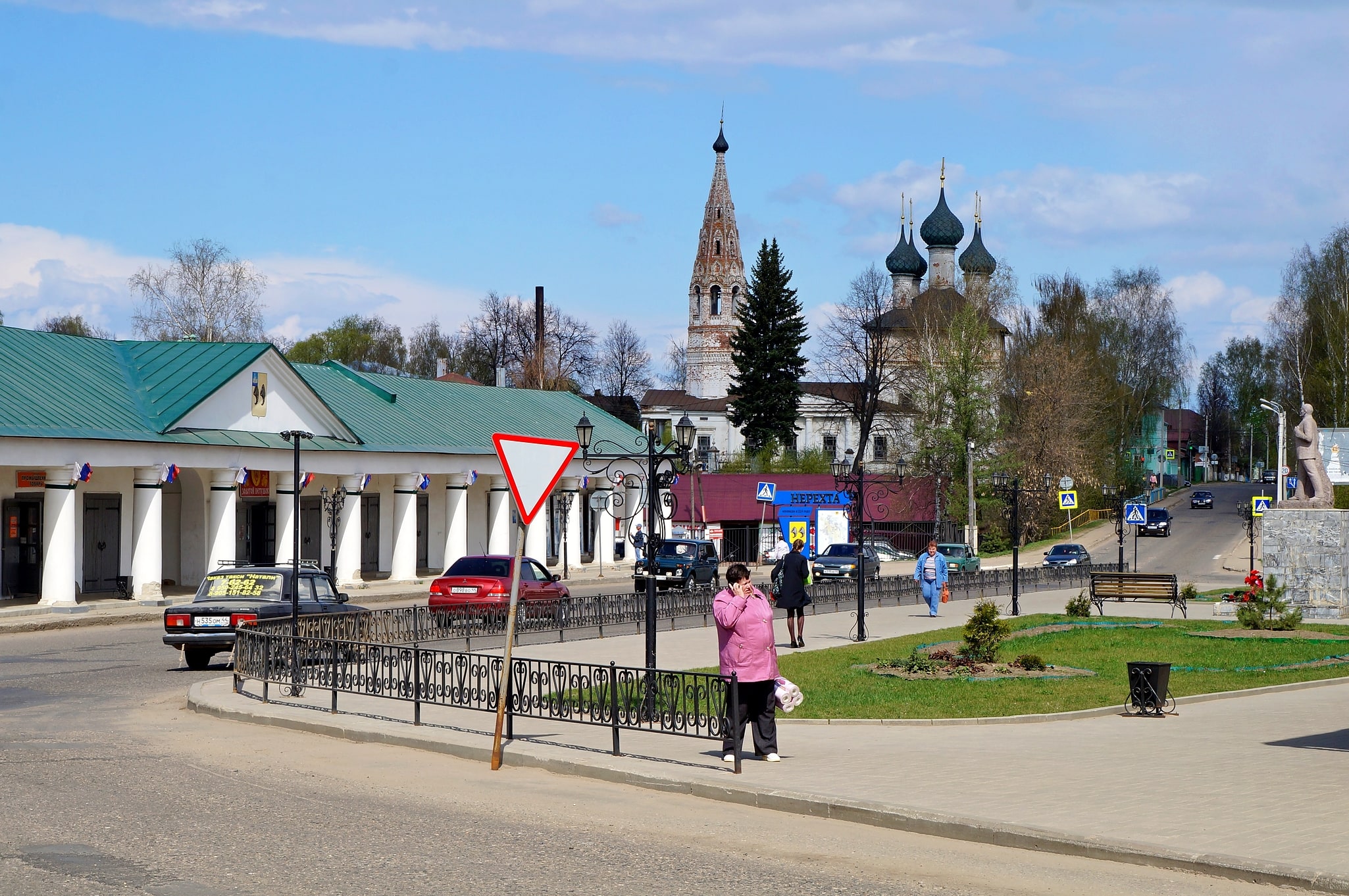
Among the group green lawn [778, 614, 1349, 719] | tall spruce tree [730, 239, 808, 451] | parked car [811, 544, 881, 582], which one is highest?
tall spruce tree [730, 239, 808, 451]

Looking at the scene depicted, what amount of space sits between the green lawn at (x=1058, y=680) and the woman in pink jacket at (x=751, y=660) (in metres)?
3.03

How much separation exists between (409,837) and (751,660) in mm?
3802

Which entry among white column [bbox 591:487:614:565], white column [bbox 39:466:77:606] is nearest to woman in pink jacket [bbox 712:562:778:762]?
white column [bbox 39:466:77:606]

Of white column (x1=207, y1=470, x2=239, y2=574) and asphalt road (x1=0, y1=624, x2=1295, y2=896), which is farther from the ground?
white column (x1=207, y1=470, x2=239, y2=574)

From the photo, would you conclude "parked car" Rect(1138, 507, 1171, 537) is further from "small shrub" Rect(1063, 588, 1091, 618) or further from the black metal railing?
the black metal railing

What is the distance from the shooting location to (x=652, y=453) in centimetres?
1725

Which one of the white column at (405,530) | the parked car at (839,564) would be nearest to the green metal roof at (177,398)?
the white column at (405,530)

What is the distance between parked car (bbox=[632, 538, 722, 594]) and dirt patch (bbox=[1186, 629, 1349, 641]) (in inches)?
724

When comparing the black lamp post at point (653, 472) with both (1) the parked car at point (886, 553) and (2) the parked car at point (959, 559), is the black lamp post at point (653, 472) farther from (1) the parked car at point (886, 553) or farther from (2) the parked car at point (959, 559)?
(1) the parked car at point (886, 553)

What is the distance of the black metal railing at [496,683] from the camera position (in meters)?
11.9

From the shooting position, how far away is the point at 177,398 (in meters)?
36.3

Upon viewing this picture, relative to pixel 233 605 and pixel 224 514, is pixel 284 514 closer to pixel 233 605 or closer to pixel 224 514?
pixel 224 514

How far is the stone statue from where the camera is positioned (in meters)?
28.7

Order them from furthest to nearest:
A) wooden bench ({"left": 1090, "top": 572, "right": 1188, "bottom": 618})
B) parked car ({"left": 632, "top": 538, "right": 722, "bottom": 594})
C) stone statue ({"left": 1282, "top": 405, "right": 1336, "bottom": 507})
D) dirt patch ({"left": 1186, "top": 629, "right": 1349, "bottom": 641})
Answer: parked car ({"left": 632, "top": 538, "right": 722, "bottom": 594})
wooden bench ({"left": 1090, "top": 572, "right": 1188, "bottom": 618})
stone statue ({"left": 1282, "top": 405, "right": 1336, "bottom": 507})
dirt patch ({"left": 1186, "top": 629, "right": 1349, "bottom": 641})
